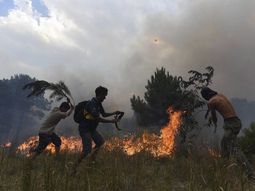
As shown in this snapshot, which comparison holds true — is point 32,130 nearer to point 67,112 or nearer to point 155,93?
point 155,93

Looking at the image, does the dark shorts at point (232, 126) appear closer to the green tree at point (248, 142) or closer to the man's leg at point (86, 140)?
the man's leg at point (86, 140)

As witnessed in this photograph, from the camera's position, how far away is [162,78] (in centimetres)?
2834

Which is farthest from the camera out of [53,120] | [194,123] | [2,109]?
[2,109]

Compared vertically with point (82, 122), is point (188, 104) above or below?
above

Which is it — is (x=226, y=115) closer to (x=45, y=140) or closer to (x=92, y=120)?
(x=92, y=120)

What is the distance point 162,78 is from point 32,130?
68.2m

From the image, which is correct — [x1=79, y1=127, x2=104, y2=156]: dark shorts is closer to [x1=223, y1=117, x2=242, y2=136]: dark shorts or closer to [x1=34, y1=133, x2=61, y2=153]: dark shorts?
[x1=34, y1=133, x2=61, y2=153]: dark shorts

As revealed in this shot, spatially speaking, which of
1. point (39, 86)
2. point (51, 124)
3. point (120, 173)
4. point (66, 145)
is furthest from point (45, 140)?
point (120, 173)

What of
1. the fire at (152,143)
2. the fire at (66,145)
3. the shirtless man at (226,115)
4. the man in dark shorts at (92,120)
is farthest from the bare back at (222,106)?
the fire at (66,145)

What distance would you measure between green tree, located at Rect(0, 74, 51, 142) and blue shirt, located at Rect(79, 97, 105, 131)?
65889 millimetres

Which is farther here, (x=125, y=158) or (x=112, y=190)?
(x=125, y=158)

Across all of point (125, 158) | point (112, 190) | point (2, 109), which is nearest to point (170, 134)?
point (125, 158)

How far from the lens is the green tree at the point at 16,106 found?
73562 mm

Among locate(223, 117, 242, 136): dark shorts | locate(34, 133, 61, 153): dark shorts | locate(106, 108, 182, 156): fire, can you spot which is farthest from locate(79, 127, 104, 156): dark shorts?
locate(223, 117, 242, 136): dark shorts
